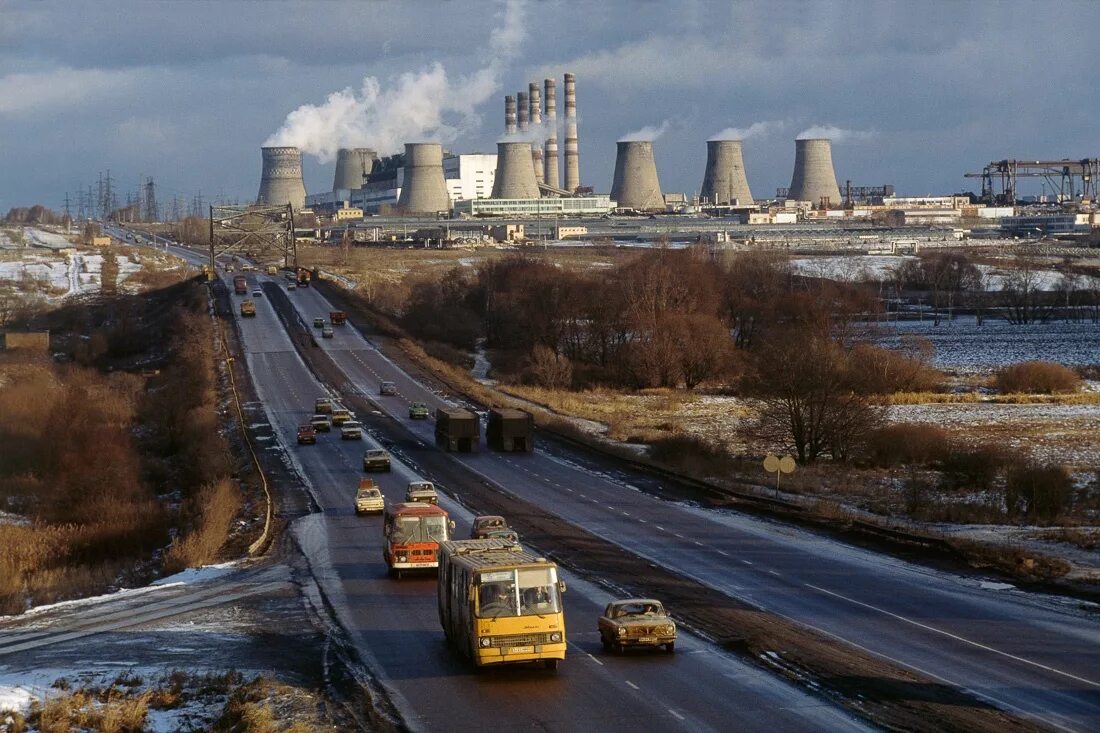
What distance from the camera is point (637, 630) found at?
16.1 m

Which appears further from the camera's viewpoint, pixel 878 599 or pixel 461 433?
pixel 461 433

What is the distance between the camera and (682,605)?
1934 centimetres

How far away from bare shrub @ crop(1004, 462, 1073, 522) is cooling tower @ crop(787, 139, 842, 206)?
167 metres

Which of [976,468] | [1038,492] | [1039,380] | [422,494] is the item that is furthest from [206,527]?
[1039,380]

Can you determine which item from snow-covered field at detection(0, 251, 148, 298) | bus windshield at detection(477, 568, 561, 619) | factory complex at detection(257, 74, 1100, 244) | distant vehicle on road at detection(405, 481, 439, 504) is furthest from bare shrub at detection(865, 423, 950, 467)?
factory complex at detection(257, 74, 1100, 244)

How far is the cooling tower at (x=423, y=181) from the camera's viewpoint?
570ft

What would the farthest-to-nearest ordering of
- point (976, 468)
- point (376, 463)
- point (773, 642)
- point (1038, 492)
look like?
point (376, 463), point (976, 468), point (1038, 492), point (773, 642)

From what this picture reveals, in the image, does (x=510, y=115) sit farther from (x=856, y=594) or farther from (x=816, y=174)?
(x=856, y=594)

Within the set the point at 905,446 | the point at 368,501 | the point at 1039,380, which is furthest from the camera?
the point at 1039,380

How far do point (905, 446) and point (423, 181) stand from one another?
143 metres

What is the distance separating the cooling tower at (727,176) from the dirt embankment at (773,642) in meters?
165

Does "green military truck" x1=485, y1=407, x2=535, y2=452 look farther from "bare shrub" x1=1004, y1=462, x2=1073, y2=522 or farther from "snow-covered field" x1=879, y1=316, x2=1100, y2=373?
"snow-covered field" x1=879, y1=316, x2=1100, y2=373

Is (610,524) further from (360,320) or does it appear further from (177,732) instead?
(360,320)

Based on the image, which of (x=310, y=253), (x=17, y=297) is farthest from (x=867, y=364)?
(x=310, y=253)
